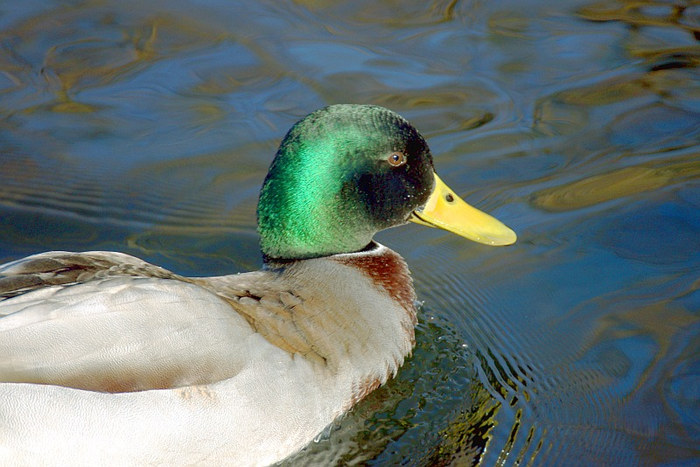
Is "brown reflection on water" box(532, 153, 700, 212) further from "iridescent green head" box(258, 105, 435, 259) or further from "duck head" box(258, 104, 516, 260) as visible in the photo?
"iridescent green head" box(258, 105, 435, 259)

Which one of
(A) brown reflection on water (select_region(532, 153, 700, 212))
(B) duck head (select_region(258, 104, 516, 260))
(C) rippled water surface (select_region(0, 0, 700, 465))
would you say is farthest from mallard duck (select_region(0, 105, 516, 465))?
(A) brown reflection on water (select_region(532, 153, 700, 212))

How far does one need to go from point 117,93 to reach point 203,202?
5.14 ft

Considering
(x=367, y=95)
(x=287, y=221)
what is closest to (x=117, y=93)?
(x=367, y=95)

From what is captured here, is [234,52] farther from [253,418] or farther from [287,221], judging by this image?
[253,418]

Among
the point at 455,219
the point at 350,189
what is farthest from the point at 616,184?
the point at 350,189

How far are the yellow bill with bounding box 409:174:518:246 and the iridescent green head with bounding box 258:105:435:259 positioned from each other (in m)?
0.05

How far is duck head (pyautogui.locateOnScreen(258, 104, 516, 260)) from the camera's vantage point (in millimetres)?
4184

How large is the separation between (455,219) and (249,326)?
128cm

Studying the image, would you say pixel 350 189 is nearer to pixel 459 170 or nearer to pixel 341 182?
pixel 341 182

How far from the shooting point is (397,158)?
4289 mm

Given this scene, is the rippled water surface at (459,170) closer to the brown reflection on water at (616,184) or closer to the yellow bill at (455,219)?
the brown reflection on water at (616,184)

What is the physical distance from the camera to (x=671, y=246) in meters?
5.27

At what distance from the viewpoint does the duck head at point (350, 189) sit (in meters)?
4.18

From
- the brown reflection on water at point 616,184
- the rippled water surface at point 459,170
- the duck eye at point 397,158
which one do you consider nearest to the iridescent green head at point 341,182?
the duck eye at point 397,158
